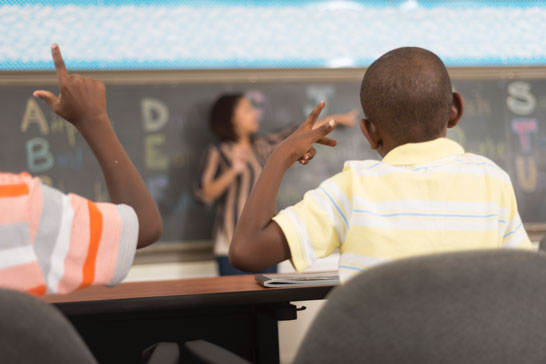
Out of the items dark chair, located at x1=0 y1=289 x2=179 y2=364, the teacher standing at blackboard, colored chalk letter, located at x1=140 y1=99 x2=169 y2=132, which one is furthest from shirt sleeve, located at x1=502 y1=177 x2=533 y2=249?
colored chalk letter, located at x1=140 y1=99 x2=169 y2=132

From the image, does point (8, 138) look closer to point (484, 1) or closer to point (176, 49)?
point (176, 49)

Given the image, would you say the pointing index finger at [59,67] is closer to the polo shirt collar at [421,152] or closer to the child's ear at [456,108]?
the polo shirt collar at [421,152]

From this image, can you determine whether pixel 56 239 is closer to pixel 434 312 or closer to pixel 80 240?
pixel 80 240

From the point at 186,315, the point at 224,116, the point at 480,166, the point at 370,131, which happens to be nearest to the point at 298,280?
the point at 186,315

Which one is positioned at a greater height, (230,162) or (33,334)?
(33,334)

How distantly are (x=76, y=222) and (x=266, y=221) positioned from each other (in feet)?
1.28

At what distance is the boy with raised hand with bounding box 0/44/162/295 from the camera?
752 mm

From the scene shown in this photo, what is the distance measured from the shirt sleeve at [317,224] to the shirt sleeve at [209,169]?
2444 millimetres

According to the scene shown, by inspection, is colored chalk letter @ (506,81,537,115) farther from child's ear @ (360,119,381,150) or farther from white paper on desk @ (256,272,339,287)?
child's ear @ (360,119,381,150)

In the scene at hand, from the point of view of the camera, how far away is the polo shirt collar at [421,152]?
1109 millimetres

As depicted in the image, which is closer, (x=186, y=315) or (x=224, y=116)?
(x=186, y=315)

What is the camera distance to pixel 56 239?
2.57 ft

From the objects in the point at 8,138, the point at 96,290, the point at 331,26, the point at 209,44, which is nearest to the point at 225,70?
the point at 209,44

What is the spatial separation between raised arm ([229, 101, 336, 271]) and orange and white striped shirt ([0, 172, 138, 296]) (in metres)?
0.24
